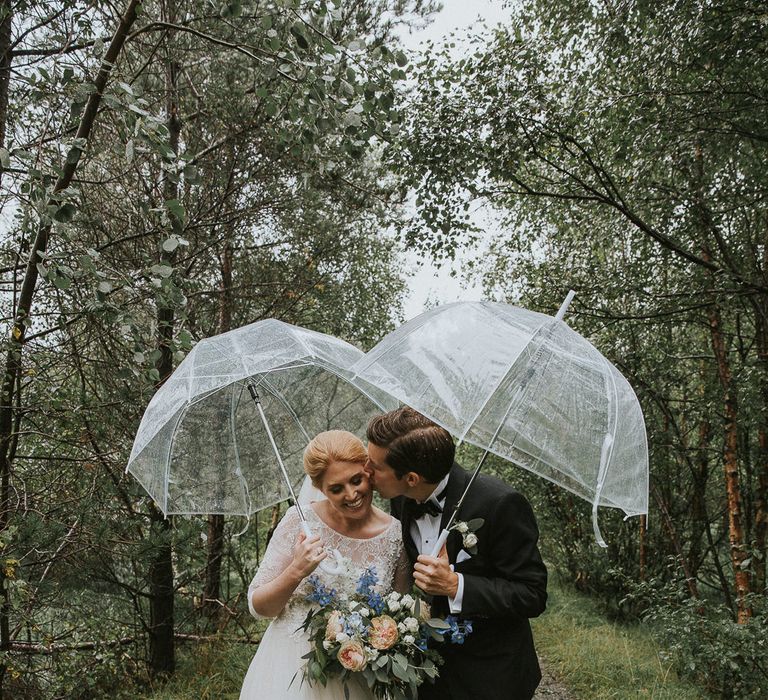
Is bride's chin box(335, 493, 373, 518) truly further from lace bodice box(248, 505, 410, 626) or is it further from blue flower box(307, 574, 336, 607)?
blue flower box(307, 574, 336, 607)

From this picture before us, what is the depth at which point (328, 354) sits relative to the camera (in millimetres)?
2967

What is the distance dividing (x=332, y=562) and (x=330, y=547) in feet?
0.31

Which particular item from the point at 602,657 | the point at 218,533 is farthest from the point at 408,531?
the point at 602,657

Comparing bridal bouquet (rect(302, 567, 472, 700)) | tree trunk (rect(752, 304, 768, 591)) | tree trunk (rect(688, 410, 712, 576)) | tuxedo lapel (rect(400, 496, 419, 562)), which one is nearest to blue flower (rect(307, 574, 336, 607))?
bridal bouquet (rect(302, 567, 472, 700))

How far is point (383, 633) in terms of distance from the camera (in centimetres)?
216

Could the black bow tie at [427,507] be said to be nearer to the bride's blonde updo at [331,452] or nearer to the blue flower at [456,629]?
the bride's blonde updo at [331,452]

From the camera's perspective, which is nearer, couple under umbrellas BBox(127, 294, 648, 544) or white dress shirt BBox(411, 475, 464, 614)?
couple under umbrellas BBox(127, 294, 648, 544)

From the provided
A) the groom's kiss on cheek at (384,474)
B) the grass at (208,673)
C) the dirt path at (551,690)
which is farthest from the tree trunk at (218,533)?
the groom's kiss on cheek at (384,474)

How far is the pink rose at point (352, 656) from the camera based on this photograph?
6.97ft

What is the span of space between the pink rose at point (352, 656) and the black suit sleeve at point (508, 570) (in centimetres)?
39

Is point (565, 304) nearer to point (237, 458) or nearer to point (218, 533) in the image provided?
point (237, 458)

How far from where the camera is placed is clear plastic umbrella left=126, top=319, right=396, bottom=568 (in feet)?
9.04

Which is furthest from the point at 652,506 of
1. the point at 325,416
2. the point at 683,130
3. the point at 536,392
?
the point at 536,392

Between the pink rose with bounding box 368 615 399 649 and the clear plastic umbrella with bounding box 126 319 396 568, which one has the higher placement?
the clear plastic umbrella with bounding box 126 319 396 568
